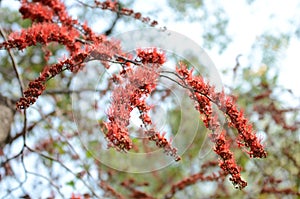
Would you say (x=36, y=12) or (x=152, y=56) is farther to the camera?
(x=36, y=12)

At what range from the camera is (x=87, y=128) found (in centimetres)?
228

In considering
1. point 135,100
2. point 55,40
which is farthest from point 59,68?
point 55,40

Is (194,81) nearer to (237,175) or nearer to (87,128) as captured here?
(237,175)

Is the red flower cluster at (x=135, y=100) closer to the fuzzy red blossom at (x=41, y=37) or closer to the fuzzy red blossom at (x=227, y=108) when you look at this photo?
the fuzzy red blossom at (x=227, y=108)

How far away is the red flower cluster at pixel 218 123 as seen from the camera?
1266mm

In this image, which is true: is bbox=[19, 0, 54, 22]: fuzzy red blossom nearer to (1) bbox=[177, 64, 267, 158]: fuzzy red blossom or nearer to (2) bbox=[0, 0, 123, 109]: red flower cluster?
(2) bbox=[0, 0, 123, 109]: red flower cluster

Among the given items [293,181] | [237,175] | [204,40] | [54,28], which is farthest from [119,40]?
[204,40]

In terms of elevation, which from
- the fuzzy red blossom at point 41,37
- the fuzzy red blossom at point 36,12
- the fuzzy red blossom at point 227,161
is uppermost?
the fuzzy red blossom at point 36,12

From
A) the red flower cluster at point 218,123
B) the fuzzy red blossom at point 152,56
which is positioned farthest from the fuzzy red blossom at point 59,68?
the red flower cluster at point 218,123

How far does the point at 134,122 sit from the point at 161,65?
159 mm

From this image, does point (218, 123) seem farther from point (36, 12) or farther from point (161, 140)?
point (36, 12)

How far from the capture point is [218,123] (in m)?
1.36

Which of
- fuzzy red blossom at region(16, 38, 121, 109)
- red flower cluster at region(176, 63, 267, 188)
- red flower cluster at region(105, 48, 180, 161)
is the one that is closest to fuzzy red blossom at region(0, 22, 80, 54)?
fuzzy red blossom at region(16, 38, 121, 109)

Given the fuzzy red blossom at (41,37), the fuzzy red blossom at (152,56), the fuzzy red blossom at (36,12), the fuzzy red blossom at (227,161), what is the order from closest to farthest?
the fuzzy red blossom at (227,161) < the fuzzy red blossom at (152,56) < the fuzzy red blossom at (41,37) < the fuzzy red blossom at (36,12)
